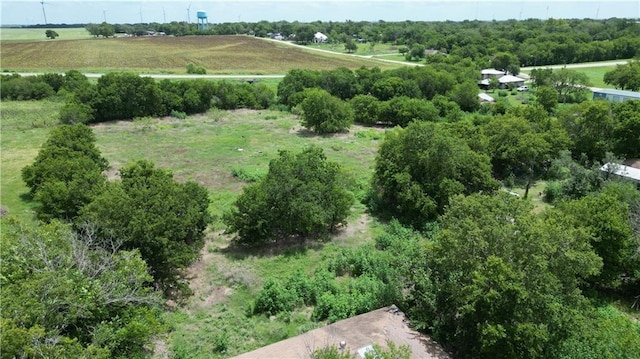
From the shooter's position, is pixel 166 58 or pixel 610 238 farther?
pixel 166 58

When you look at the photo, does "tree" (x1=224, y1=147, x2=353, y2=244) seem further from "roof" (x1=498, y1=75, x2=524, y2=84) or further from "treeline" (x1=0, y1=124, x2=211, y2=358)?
"roof" (x1=498, y1=75, x2=524, y2=84)

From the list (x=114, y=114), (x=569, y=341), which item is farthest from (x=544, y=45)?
(x=569, y=341)

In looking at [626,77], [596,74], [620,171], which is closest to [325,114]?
[620,171]

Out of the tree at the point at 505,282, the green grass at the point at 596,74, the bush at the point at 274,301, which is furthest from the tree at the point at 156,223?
the green grass at the point at 596,74

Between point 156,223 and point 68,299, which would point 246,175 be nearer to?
point 156,223

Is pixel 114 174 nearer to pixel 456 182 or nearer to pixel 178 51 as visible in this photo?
pixel 456 182
